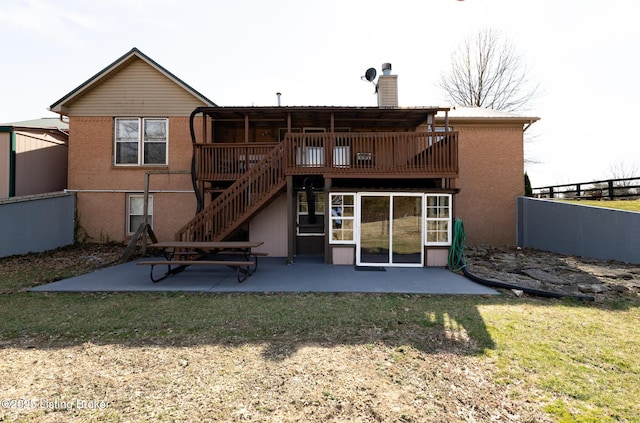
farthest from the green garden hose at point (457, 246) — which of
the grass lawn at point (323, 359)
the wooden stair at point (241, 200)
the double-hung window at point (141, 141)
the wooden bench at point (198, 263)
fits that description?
the double-hung window at point (141, 141)

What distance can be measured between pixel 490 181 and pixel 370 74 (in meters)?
7.49

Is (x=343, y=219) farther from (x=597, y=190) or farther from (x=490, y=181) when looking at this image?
(x=597, y=190)

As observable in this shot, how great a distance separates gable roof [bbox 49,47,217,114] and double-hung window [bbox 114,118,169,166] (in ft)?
5.22

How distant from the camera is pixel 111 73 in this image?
1212cm

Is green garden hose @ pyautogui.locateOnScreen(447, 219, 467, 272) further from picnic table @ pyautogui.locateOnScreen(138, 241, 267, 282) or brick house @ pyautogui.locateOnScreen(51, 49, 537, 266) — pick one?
picnic table @ pyautogui.locateOnScreen(138, 241, 267, 282)

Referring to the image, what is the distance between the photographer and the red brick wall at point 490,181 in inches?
525

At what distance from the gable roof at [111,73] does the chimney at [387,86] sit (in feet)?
23.9

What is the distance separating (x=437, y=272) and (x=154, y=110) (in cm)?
1244

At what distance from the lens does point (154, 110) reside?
1220cm

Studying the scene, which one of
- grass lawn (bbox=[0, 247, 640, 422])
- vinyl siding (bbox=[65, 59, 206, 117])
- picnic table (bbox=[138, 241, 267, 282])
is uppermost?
vinyl siding (bbox=[65, 59, 206, 117])

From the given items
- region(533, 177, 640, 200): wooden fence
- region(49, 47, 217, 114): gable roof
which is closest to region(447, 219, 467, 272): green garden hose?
region(533, 177, 640, 200): wooden fence

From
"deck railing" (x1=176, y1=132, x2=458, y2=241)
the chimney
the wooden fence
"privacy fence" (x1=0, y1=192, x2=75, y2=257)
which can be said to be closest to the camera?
"deck railing" (x1=176, y1=132, x2=458, y2=241)

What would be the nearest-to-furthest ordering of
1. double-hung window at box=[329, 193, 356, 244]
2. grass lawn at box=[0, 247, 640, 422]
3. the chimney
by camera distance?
1. grass lawn at box=[0, 247, 640, 422]
2. double-hung window at box=[329, 193, 356, 244]
3. the chimney

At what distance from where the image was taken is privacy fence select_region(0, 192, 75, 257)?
9648mm
